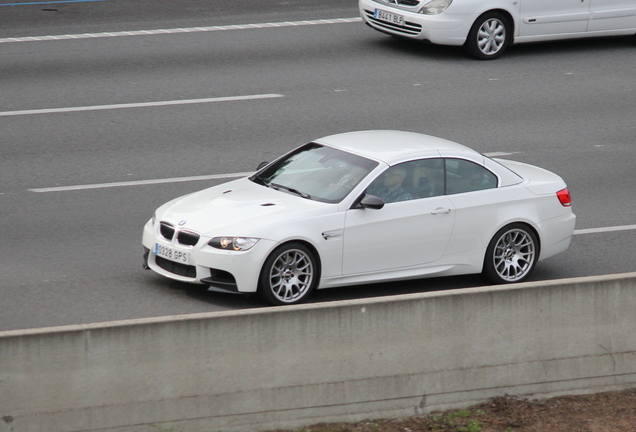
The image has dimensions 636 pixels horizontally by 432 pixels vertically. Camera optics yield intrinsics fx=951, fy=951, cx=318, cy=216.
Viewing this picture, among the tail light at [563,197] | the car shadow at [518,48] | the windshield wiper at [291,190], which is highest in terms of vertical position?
the car shadow at [518,48]

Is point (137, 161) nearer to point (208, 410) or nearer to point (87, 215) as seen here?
point (87, 215)

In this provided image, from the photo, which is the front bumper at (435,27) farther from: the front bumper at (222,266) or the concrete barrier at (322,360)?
the concrete barrier at (322,360)

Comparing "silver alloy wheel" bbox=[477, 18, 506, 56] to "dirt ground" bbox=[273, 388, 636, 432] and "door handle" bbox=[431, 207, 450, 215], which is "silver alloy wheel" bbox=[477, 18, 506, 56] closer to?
"door handle" bbox=[431, 207, 450, 215]

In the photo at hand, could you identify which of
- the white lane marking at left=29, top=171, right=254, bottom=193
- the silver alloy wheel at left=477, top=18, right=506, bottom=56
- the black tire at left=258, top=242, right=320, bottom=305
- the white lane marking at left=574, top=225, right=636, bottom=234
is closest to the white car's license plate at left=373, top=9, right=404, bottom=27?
the silver alloy wheel at left=477, top=18, right=506, bottom=56

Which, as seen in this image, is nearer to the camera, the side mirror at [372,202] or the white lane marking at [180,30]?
the side mirror at [372,202]

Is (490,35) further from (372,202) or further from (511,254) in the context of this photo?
(372,202)

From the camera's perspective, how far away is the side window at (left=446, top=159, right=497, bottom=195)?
9.06 meters

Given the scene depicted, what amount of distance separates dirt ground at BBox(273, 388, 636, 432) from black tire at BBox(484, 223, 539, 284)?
6.13ft

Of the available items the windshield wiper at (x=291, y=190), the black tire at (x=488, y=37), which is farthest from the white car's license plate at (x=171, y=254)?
the black tire at (x=488, y=37)

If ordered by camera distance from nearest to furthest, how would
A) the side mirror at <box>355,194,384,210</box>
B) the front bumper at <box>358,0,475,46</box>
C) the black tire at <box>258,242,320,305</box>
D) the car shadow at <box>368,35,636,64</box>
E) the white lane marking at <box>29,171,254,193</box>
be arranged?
the black tire at <box>258,242,320,305</box> → the side mirror at <box>355,194,384,210</box> → the white lane marking at <box>29,171,254,193</box> → the front bumper at <box>358,0,475,46</box> → the car shadow at <box>368,35,636,64</box>

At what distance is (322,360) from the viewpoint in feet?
22.7

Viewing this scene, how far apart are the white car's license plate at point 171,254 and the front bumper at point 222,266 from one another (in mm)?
22

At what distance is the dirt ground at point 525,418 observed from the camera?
23.0ft

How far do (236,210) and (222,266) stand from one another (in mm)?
628
